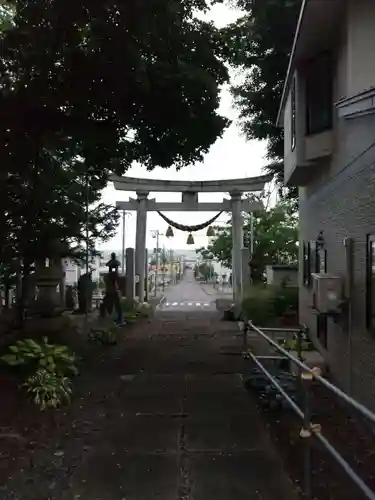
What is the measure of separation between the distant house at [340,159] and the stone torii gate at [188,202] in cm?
1480

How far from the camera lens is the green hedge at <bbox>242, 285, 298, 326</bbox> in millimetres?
16078

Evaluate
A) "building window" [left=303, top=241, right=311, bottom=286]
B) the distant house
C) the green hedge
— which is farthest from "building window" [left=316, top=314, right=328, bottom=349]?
the green hedge

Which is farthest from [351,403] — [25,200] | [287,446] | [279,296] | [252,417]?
[279,296]

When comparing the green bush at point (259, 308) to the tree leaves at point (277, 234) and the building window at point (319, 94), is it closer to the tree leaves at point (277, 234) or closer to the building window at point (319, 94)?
the building window at point (319, 94)

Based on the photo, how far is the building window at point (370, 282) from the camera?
6.46 m

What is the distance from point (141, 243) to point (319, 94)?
19416 millimetres

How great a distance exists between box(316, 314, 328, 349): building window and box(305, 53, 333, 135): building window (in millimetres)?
2817

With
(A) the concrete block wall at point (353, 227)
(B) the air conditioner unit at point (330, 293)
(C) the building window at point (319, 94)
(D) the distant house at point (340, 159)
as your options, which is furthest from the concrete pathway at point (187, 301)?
(B) the air conditioner unit at point (330, 293)

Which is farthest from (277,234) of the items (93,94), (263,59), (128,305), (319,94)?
(93,94)

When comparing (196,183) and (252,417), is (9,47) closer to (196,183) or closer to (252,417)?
(252,417)

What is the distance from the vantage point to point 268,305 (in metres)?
16.4

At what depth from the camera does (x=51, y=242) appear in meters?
12.0

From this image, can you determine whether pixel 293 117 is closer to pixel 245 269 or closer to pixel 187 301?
pixel 245 269

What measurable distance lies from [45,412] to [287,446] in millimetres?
2804
